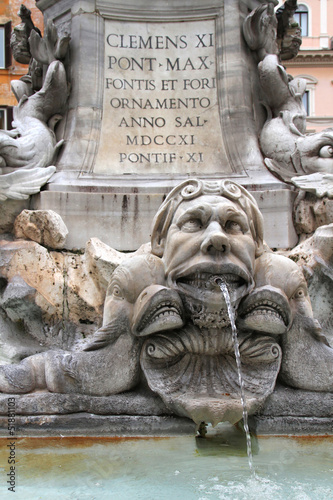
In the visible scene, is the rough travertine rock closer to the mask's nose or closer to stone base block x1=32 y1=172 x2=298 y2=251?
stone base block x1=32 y1=172 x2=298 y2=251

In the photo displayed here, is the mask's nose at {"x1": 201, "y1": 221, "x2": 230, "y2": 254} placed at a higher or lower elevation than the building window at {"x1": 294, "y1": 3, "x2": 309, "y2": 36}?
lower

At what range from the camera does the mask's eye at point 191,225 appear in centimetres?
356

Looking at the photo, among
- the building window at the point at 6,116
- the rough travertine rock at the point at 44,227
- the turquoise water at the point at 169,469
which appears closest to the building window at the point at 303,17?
the building window at the point at 6,116

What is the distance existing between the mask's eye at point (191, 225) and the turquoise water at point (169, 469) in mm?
1162

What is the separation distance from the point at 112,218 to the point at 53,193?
55cm

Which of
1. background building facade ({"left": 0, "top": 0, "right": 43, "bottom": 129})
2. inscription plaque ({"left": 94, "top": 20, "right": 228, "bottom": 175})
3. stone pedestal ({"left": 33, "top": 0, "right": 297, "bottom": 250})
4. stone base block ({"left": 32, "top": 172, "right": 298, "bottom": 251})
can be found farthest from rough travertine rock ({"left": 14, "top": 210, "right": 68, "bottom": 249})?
background building facade ({"left": 0, "top": 0, "right": 43, "bottom": 129})

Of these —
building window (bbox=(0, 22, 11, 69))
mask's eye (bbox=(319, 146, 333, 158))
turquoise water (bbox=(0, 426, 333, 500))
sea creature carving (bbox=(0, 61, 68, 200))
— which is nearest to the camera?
turquoise water (bbox=(0, 426, 333, 500))

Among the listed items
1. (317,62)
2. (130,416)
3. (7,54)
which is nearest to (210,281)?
(130,416)

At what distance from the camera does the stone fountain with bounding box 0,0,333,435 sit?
352cm

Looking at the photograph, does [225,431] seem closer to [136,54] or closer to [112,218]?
[112,218]

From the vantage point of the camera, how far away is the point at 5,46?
21.1 m

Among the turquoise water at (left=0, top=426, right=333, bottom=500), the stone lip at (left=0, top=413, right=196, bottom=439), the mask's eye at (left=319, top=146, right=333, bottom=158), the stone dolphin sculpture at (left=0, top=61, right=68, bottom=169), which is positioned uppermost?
the stone dolphin sculpture at (left=0, top=61, right=68, bottom=169)

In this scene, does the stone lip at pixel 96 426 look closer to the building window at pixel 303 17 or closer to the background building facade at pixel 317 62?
the background building facade at pixel 317 62

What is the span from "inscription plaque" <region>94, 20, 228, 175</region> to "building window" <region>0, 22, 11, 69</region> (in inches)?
613
